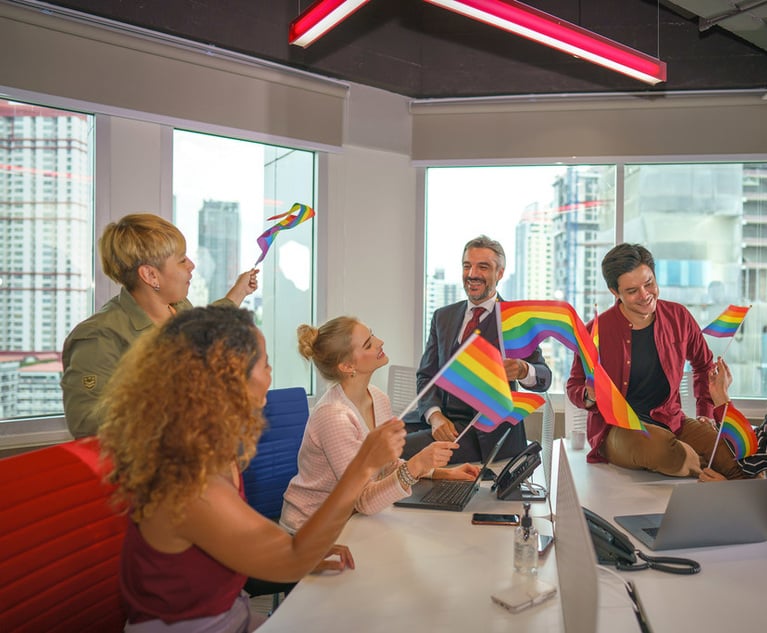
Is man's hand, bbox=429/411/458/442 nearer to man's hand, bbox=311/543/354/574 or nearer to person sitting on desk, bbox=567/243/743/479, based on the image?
person sitting on desk, bbox=567/243/743/479

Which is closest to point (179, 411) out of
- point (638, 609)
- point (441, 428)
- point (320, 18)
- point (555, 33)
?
point (638, 609)

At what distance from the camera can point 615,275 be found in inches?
120

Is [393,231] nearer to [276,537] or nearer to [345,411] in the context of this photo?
[345,411]

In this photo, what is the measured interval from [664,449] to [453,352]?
1.08 m

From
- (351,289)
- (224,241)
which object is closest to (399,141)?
(351,289)

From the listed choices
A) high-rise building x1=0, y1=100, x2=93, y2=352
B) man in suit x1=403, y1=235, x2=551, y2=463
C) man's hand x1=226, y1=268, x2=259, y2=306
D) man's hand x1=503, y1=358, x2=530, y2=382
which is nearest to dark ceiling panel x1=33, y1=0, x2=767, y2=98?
high-rise building x1=0, y1=100, x2=93, y2=352

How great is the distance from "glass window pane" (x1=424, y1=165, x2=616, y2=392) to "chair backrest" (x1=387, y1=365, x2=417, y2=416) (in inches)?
36.5

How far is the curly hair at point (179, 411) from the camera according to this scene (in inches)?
51.3

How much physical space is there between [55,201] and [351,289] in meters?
1.98

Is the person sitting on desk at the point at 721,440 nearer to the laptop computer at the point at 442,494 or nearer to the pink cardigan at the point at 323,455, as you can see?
the laptop computer at the point at 442,494

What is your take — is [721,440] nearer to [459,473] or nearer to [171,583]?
[459,473]

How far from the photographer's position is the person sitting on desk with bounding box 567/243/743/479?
2.93 m

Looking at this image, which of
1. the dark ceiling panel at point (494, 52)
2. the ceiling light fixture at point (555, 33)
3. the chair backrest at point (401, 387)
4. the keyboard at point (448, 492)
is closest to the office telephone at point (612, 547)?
the keyboard at point (448, 492)

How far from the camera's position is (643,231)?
5.03m
